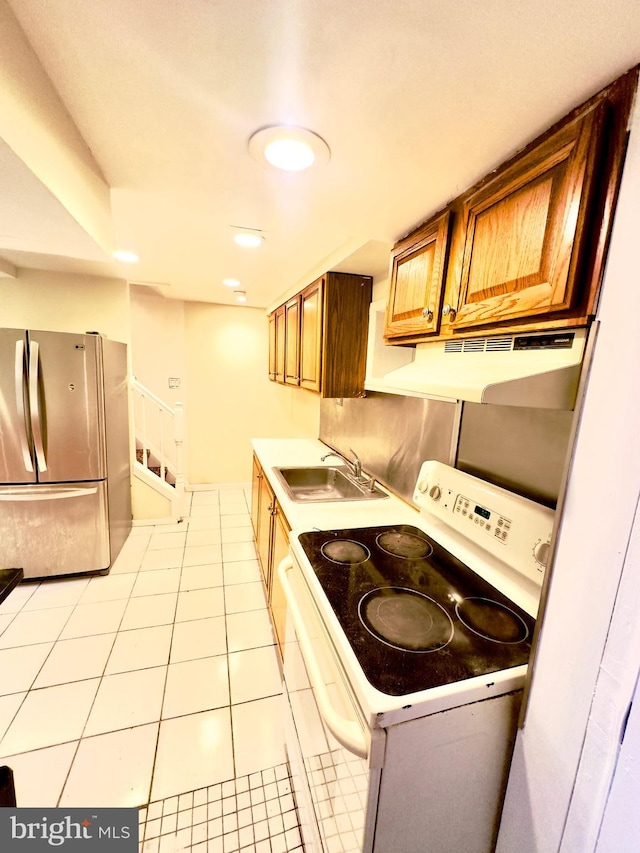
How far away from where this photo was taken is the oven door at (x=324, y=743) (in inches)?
27.2

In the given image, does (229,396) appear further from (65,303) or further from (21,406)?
(21,406)

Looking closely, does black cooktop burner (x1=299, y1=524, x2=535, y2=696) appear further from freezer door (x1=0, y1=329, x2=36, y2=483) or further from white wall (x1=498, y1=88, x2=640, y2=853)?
freezer door (x1=0, y1=329, x2=36, y2=483)

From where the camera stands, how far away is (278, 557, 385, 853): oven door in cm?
69

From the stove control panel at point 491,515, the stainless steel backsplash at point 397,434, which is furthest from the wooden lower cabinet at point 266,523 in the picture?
the stove control panel at point 491,515

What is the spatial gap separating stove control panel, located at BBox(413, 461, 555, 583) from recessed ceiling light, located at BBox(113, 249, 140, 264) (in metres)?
2.23

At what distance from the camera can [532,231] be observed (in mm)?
838

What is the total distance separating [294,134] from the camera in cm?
95

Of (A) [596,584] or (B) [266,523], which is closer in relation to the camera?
(A) [596,584]

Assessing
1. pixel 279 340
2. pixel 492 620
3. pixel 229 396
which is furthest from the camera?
pixel 229 396

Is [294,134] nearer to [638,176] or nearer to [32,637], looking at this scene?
[638,176]

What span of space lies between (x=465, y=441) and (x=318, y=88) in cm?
121

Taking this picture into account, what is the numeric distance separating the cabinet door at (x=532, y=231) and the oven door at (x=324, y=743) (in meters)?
1.03

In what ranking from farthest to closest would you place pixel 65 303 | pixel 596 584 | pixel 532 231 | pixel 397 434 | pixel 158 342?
pixel 158 342 < pixel 65 303 < pixel 397 434 < pixel 532 231 < pixel 596 584

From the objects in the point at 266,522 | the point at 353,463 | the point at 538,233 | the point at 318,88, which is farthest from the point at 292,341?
the point at 538,233
